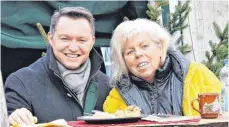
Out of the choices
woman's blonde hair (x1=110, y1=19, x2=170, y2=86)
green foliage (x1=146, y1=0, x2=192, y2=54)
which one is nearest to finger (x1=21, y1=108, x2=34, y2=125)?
woman's blonde hair (x1=110, y1=19, x2=170, y2=86)

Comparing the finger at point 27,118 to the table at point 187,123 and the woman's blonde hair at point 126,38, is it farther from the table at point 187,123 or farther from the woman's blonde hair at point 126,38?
the woman's blonde hair at point 126,38

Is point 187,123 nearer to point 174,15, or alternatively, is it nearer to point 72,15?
point 72,15

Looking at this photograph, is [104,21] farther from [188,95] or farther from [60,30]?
[188,95]

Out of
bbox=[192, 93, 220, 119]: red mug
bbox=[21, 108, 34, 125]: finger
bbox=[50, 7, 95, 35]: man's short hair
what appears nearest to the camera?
bbox=[192, 93, 220, 119]: red mug

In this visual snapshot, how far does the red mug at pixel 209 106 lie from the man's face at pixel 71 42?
90cm

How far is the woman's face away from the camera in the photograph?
2625mm

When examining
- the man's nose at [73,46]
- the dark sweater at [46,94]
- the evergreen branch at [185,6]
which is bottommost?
the dark sweater at [46,94]

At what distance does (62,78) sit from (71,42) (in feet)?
0.69

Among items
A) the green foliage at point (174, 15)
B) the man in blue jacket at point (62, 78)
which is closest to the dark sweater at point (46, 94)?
the man in blue jacket at point (62, 78)

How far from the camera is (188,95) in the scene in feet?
8.25

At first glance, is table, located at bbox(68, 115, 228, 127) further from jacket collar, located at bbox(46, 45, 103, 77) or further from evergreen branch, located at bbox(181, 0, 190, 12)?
evergreen branch, located at bbox(181, 0, 190, 12)

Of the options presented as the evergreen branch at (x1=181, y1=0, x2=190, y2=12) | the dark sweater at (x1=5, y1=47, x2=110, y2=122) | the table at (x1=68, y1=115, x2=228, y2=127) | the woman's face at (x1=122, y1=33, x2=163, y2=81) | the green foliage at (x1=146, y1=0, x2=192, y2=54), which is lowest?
the table at (x1=68, y1=115, x2=228, y2=127)

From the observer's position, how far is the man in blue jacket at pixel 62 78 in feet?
8.69

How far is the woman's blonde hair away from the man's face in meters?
0.16
